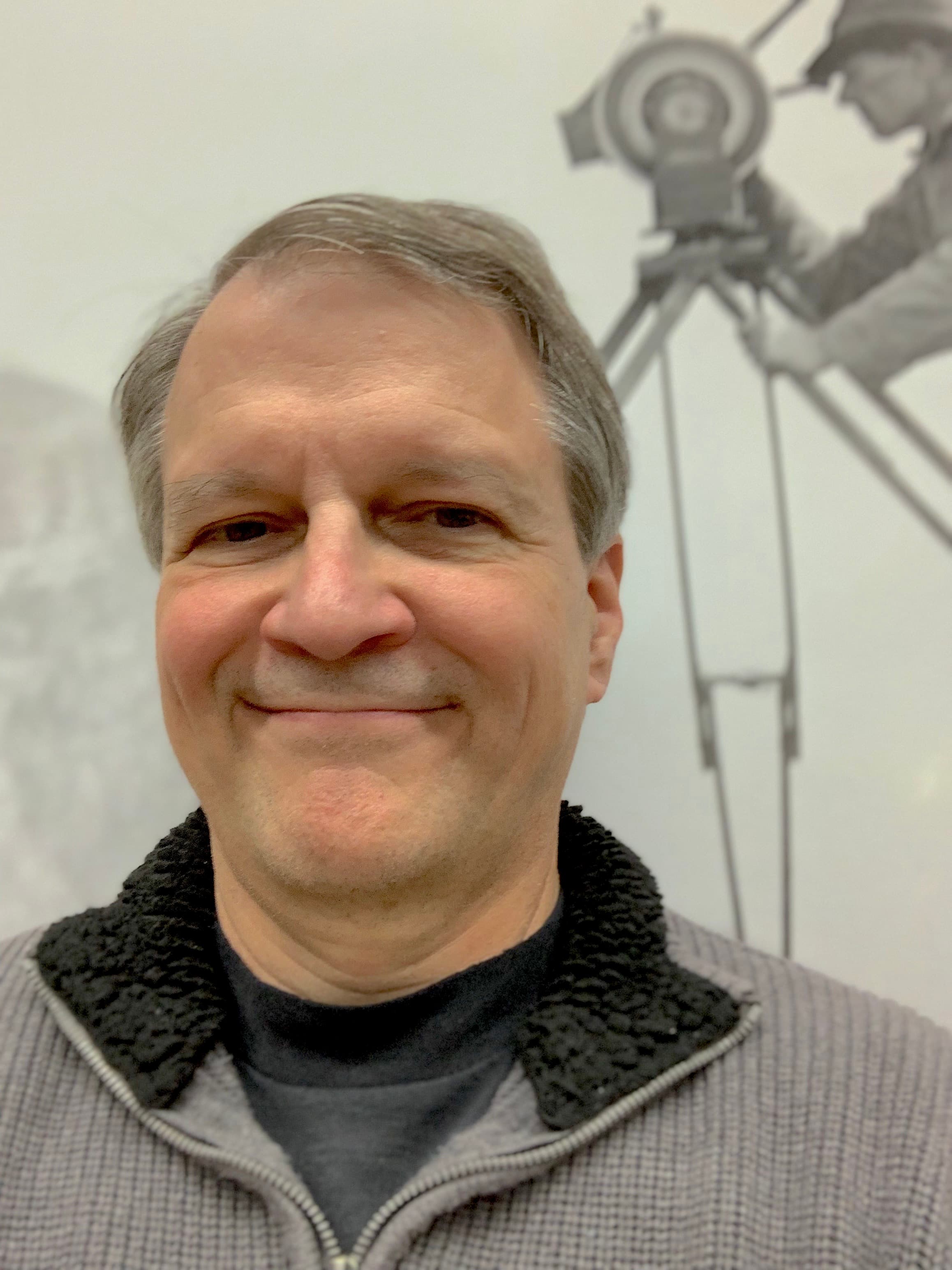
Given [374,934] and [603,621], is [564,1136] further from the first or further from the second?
[603,621]

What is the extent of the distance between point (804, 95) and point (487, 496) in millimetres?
759

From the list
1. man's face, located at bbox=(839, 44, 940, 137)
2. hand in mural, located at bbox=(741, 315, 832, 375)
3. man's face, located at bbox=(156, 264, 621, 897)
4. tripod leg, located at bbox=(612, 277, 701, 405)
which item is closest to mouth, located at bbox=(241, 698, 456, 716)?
man's face, located at bbox=(156, 264, 621, 897)

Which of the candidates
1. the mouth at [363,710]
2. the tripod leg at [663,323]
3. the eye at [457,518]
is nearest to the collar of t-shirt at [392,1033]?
the mouth at [363,710]

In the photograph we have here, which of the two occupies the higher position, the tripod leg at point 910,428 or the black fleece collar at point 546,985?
the tripod leg at point 910,428

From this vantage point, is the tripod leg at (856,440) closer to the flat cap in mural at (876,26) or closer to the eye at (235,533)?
the flat cap in mural at (876,26)

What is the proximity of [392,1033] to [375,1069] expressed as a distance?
0.03 m

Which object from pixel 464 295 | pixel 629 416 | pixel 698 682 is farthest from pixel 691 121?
→ pixel 698 682

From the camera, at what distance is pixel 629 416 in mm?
1017

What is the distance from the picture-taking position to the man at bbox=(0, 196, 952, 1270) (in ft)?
1.90

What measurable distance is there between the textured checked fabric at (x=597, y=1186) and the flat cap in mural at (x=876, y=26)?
3.55ft

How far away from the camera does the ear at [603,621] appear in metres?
0.78

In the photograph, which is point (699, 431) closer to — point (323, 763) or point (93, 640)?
point (323, 763)

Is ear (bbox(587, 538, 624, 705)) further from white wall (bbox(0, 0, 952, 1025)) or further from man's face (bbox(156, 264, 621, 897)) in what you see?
white wall (bbox(0, 0, 952, 1025))

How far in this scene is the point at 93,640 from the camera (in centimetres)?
102
